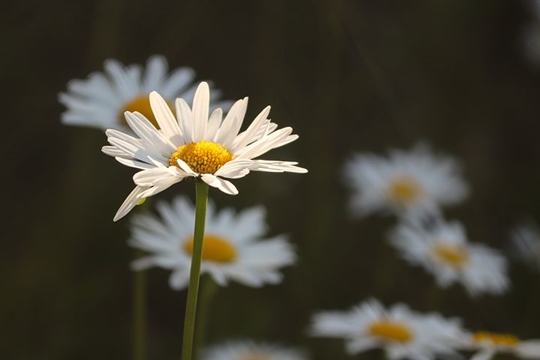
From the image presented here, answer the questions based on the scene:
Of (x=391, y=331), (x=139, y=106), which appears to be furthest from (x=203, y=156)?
(x=391, y=331)

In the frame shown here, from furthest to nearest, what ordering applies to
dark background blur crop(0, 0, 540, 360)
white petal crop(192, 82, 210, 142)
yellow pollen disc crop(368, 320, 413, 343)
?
dark background blur crop(0, 0, 540, 360) < yellow pollen disc crop(368, 320, 413, 343) < white petal crop(192, 82, 210, 142)

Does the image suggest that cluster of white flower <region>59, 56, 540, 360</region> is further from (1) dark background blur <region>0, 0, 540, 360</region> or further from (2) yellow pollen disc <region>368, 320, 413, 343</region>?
(1) dark background blur <region>0, 0, 540, 360</region>

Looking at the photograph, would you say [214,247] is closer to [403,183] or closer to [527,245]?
[403,183]

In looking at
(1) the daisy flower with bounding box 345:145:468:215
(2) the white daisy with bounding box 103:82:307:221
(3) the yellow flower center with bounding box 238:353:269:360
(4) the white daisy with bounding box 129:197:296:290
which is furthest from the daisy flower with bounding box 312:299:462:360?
(1) the daisy flower with bounding box 345:145:468:215

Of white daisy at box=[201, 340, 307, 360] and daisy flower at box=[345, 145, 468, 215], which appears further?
daisy flower at box=[345, 145, 468, 215]

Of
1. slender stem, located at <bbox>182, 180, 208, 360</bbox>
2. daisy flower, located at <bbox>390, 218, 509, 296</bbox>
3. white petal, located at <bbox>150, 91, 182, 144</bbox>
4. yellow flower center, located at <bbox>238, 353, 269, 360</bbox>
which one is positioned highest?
daisy flower, located at <bbox>390, 218, 509, 296</bbox>

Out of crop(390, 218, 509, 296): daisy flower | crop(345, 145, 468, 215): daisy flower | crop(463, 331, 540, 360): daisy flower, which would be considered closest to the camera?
crop(463, 331, 540, 360): daisy flower

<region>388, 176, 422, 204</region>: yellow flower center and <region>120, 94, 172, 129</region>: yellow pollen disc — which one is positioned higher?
<region>388, 176, 422, 204</region>: yellow flower center
